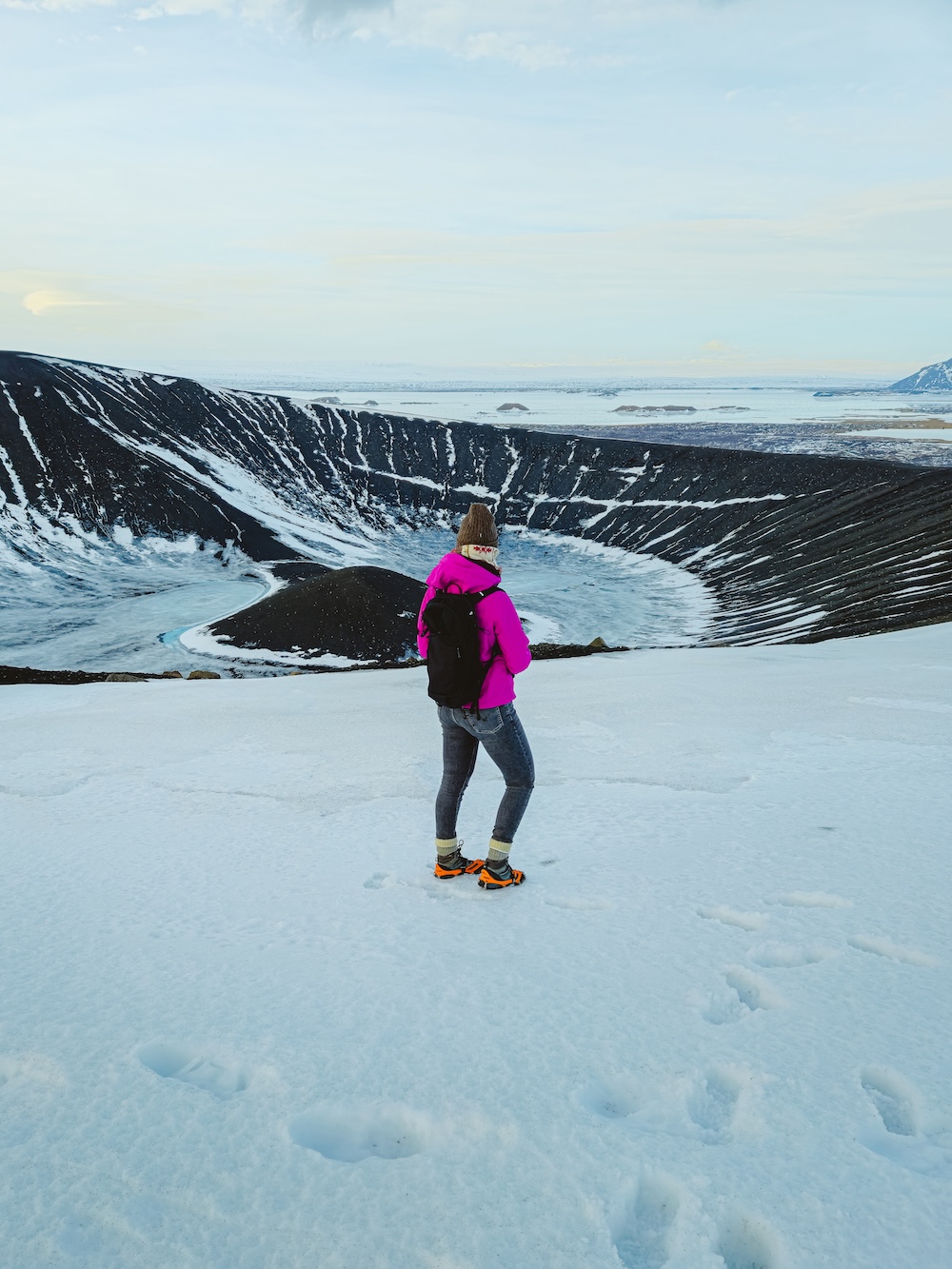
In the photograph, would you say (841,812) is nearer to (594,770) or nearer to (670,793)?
(670,793)

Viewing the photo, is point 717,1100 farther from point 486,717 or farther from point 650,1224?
point 486,717

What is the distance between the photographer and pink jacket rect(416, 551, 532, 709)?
4.96 meters

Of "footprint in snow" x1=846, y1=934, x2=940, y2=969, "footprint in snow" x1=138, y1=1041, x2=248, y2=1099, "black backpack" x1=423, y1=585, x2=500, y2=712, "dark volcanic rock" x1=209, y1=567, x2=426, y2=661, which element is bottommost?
"dark volcanic rock" x1=209, y1=567, x2=426, y2=661

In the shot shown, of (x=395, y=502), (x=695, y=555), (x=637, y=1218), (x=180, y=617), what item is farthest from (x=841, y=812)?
(x=395, y=502)

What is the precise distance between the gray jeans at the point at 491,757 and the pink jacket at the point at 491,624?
0.13 m

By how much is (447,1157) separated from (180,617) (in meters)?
77.0

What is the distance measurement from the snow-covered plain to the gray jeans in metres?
0.51

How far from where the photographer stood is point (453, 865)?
5.52m

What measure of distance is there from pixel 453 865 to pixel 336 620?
189 ft

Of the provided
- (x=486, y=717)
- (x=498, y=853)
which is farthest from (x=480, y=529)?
(x=498, y=853)

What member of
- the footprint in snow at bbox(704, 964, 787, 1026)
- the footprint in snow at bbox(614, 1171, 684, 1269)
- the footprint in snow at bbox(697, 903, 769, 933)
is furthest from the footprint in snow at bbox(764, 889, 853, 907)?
the footprint in snow at bbox(614, 1171, 684, 1269)

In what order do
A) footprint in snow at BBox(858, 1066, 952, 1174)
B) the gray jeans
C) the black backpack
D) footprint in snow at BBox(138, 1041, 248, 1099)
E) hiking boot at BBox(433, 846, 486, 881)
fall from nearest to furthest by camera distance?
footprint in snow at BBox(858, 1066, 952, 1174), footprint in snow at BBox(138, 1041, 248, 1099), the black backpack, the gray jeans, hiking boot at BBox(433, 846, 486, 881)

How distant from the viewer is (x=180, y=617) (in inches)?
2950

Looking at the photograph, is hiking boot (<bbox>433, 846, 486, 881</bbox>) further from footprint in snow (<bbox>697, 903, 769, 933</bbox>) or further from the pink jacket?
footprint in snow (<bbox>697, 903, 769, 933</bbox>)
